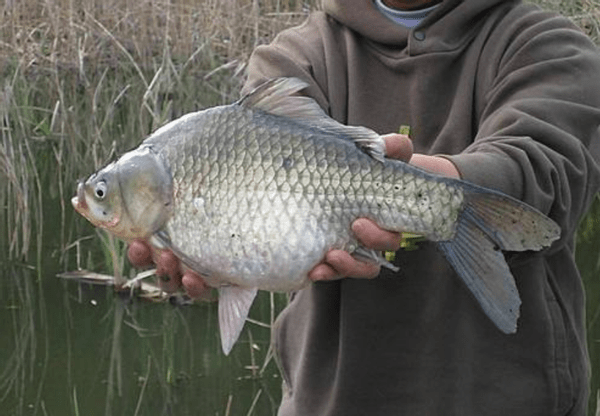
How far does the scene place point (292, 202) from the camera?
1.63 m

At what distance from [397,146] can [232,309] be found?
0.30 m

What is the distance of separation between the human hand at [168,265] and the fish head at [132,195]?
0.12 feet

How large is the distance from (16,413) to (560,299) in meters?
2.00

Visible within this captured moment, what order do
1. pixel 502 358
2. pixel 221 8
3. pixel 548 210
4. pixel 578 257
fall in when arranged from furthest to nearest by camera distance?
pixel 221 8
pixel 578 257
pixel 502 358
pixel 548 210

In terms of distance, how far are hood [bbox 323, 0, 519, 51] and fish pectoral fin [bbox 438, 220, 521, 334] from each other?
41 centimetres

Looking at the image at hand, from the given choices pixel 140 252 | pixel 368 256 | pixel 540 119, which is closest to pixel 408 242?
pixel 368 256

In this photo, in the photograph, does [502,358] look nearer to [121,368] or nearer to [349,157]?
[349,157]

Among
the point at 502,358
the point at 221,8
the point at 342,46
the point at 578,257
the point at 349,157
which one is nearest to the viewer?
the point at 349,157

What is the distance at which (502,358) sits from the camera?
74.7 inches

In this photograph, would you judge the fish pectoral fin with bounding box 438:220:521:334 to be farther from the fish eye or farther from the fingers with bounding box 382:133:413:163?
the fish eye

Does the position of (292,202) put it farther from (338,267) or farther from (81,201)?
(81,201)

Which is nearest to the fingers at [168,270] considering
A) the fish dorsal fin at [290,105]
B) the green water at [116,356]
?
the fish dorsal fin at [290,105]

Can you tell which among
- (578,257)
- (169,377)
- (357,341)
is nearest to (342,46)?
(357,341)

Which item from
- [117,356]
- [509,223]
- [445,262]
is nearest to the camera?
[509,223]
